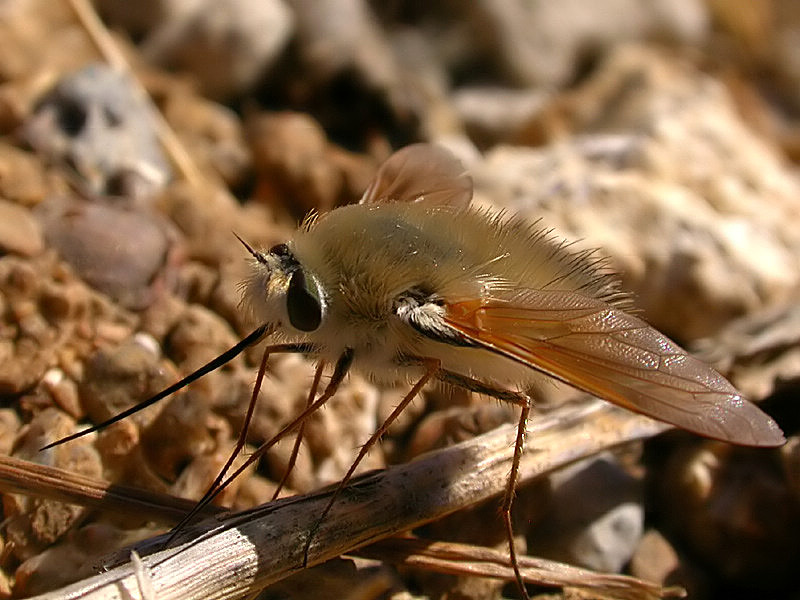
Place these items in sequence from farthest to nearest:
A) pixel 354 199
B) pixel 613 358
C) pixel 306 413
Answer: pixel 354 199, pixel 306 413, pixel 613 358

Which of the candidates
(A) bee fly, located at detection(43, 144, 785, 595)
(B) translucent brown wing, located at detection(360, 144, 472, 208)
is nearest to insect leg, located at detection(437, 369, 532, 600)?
(A) bee fly, located at detection(43, 144, 785, 595)

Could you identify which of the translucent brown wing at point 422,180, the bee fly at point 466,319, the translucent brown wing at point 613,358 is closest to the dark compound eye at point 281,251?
the bee fly at point 466,319

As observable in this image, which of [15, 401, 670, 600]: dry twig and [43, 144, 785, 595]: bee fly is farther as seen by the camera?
[43, 144, 785, 595]: bee fly

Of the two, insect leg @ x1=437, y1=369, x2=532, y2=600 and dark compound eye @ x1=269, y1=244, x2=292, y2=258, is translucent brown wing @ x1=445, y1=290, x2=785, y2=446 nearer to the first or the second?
insect leg @ x1=437, y1=369, x2=532, y2=600

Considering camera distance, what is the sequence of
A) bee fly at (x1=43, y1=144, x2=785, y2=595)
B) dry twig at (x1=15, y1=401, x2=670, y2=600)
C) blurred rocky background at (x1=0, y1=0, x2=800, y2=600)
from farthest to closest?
blurred rocky background at (x1=0, y1=0, x2=800, y2=600), bee fly at (x1=43, y1=144, x2=785, y2=595), dry twig at (x1=15, y1=401, x2=670, y2=600)

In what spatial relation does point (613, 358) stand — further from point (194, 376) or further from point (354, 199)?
point (354, 199)

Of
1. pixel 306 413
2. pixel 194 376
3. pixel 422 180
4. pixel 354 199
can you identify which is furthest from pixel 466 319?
pixel 354 199
